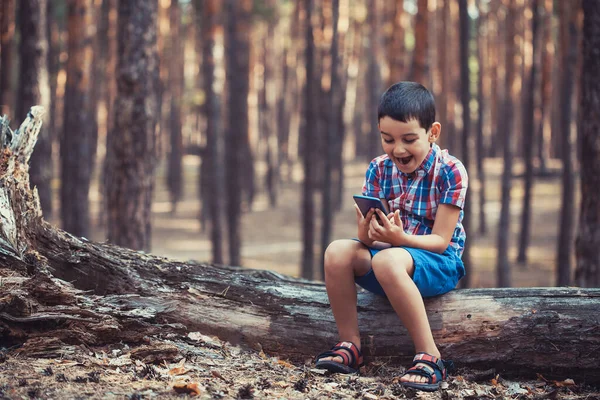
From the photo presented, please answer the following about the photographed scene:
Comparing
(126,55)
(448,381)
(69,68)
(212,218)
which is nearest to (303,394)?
(448,381)

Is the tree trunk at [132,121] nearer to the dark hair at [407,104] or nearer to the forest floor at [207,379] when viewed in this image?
the forest floor at [207,379]

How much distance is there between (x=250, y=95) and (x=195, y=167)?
16.9 metres

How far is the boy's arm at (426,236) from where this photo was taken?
3.74 m

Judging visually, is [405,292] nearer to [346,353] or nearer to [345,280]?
[345,280]

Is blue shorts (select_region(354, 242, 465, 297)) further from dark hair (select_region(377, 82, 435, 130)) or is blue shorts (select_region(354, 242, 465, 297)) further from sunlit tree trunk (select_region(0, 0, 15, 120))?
sunlit tree trunk (select_region(0, 0, 15, 120))

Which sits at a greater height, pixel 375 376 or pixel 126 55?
pixel 126 55

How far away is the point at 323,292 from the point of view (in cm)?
438

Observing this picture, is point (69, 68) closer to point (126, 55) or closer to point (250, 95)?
point (126, 55)

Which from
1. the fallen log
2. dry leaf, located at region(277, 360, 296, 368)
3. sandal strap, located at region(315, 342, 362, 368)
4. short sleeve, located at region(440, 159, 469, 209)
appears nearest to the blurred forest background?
the fallen log

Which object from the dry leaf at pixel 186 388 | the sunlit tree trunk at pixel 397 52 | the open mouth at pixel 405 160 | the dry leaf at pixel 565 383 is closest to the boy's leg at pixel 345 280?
the open mouth at pixel 405 160

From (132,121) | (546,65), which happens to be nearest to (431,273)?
(132,121)

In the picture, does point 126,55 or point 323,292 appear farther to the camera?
point 126,55

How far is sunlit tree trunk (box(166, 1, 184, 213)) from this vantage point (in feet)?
81.3

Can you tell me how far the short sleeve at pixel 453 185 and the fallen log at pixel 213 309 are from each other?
0.63 m
